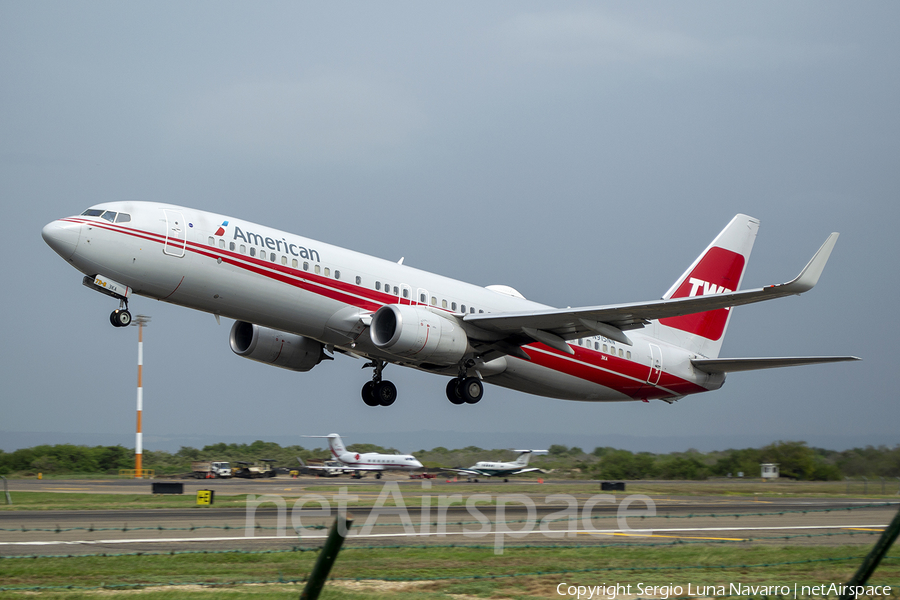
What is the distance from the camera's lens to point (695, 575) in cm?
1427

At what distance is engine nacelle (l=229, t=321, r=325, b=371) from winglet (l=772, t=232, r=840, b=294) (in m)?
16.1

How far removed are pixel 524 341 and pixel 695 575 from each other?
1493 cm

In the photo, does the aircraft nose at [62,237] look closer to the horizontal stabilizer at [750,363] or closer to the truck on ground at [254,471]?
the horizontal stabilizer at [750,363]

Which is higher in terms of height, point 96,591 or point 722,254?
point 722,254

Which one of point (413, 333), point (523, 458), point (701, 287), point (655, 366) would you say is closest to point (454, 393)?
point (413, 333)

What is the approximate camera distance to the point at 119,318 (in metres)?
Answer: 22.2

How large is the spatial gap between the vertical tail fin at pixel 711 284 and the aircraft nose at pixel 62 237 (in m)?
22.8

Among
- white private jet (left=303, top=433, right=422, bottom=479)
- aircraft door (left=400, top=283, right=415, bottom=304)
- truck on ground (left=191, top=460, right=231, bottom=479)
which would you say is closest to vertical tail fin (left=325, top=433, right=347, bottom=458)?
white private jet (left=303, top=433, right=422, bottom=479)

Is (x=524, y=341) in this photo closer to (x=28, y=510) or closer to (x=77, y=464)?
(x=28, y=510)

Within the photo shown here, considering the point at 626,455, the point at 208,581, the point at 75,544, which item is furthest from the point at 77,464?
the point at 208,581

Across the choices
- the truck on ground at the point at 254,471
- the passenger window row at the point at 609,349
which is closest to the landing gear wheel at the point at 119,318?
the passenger window row at the point at 609,349

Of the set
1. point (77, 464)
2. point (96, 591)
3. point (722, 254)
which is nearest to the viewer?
point (96, 591)

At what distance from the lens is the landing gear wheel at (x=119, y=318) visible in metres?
22.1

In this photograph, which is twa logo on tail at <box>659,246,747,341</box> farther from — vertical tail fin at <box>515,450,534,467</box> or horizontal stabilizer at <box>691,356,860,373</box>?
vertical tail fin at <box>515,450,534,467</box>
